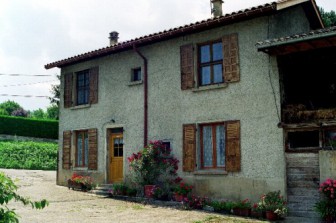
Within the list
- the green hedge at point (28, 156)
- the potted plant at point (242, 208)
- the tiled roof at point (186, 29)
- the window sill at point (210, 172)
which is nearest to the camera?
the potted plant at point (242, 208)

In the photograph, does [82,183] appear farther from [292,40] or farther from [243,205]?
[292,40]

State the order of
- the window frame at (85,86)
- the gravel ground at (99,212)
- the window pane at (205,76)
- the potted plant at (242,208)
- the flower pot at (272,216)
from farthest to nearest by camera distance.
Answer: the window frame at (85,86) → the window pane at (205,76) → the potted plant at (242,208) → the flower pot at (272,216) → the gravel ground at (99,212)

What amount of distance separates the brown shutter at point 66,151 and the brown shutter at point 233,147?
7.79 meters

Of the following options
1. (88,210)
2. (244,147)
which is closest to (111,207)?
(88,210)

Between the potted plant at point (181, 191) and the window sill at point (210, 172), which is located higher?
the window sill at point (210, 172)

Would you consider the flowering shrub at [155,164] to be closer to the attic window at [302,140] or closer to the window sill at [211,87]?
the window sill at [211,87]

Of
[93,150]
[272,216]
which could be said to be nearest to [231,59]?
[272,216]

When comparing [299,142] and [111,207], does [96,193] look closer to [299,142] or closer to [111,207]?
[111,207]

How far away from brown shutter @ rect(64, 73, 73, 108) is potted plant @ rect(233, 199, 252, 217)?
30.1ft

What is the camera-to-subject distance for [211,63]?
1211 centimetres

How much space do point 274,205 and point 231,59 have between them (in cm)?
443

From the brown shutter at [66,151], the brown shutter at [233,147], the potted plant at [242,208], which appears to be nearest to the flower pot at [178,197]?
the brown shutter at [233,147]

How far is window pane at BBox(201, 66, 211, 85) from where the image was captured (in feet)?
39.9

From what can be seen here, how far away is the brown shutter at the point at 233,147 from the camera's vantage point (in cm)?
1109
